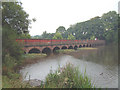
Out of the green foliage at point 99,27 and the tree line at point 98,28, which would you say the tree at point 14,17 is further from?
the green foliage at point 99,27

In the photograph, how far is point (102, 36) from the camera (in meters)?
68.6

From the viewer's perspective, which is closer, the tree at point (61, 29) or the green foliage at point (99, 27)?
the green foliage at point (99, 27)

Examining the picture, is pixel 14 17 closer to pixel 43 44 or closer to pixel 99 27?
pixel 43 44

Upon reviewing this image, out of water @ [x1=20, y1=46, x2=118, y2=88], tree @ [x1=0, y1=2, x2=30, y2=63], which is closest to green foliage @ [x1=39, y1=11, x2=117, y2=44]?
tree @ [x1=0, y1=2, x2=30, y2=63]

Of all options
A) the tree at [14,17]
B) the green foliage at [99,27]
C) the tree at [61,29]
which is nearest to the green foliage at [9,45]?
the tree at [14,17]

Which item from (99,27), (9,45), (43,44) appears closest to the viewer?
(9,45)

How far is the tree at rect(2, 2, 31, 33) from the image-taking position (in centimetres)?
1474

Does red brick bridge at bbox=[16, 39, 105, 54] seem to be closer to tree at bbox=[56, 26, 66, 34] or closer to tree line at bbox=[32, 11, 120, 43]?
tree line at bbox=[32, 11, 120, 43]

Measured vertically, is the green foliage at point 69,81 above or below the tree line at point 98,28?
below

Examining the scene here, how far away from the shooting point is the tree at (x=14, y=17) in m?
14.7

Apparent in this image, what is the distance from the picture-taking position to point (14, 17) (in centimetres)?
1675

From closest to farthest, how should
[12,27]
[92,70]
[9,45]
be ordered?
[9,45], [92,70], [12,27]

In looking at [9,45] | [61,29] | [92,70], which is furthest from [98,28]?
[9,45]

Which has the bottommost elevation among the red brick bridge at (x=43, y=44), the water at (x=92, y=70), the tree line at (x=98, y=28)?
the water at (x=92, y=70)
